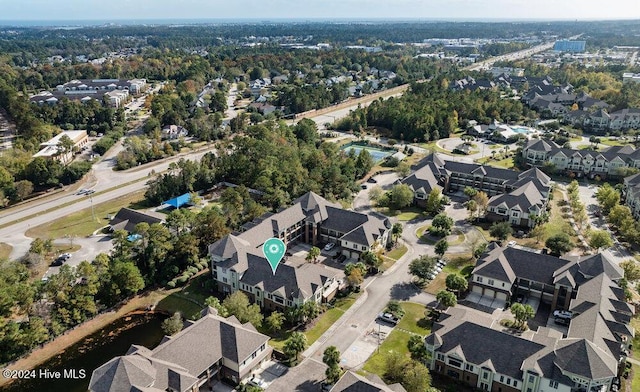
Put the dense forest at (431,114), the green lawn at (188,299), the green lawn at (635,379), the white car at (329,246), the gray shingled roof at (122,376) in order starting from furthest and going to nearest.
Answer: the dense forest at (431,114), the white car at (329,246), the green lawn at (188,299), the green lawn at (635,379), the gray shingled roof at (122,376)

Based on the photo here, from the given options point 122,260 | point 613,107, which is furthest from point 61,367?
point 613,107

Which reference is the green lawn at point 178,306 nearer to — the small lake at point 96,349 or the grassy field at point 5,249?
the small lake at point 96,349

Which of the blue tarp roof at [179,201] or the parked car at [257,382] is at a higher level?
the blue tarp roof at [179,201]

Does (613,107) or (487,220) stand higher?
(613,107)

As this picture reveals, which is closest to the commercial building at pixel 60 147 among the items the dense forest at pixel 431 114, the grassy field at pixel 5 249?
the grassy field at pixel 5 249

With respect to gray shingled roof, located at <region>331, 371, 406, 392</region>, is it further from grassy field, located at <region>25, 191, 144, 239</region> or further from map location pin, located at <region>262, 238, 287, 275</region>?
grassy field, located at <region>25, 191, 144, 239</region>

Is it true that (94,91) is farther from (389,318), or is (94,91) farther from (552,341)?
(552,341)

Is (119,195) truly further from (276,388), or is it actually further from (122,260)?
(276,388)
